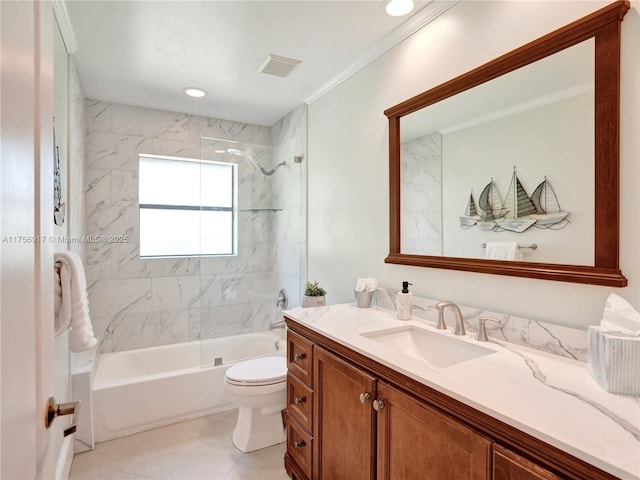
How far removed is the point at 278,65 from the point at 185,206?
69.6 inches

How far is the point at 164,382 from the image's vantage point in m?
2.59

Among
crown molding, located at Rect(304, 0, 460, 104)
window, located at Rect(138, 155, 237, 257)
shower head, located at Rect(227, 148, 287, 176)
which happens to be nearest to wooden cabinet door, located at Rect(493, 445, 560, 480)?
crown molding, located at Rect(304, 0, 460, 104)

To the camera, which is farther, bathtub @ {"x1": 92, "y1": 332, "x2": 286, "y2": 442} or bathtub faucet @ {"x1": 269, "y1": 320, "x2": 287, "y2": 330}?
bathtub faucet @ {"x1": 269, "y1": 320, "x2": 287, "y2": 330}

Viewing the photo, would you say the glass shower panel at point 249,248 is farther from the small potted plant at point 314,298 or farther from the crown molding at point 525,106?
the crown molding at point 525,106

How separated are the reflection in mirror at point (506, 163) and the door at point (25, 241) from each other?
154cm

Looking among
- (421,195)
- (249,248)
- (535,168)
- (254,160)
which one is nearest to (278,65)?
(254,160)

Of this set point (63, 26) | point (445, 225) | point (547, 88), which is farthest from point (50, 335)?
point (63, 26)

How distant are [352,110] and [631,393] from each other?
2.10 m

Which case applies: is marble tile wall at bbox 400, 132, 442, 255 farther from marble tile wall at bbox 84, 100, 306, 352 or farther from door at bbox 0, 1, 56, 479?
door at bbox 0, 1, 56, 479

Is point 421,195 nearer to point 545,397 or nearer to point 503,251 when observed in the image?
point 503,251

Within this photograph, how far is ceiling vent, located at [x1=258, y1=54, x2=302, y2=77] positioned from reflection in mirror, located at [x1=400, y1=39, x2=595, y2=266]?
922mm

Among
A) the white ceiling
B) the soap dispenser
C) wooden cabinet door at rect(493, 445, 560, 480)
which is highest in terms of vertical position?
the white ceiling

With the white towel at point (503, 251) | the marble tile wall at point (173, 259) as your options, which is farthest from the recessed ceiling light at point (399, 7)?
the marble tile wall at point (173, 259)

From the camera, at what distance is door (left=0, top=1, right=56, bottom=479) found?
0.53 metres
